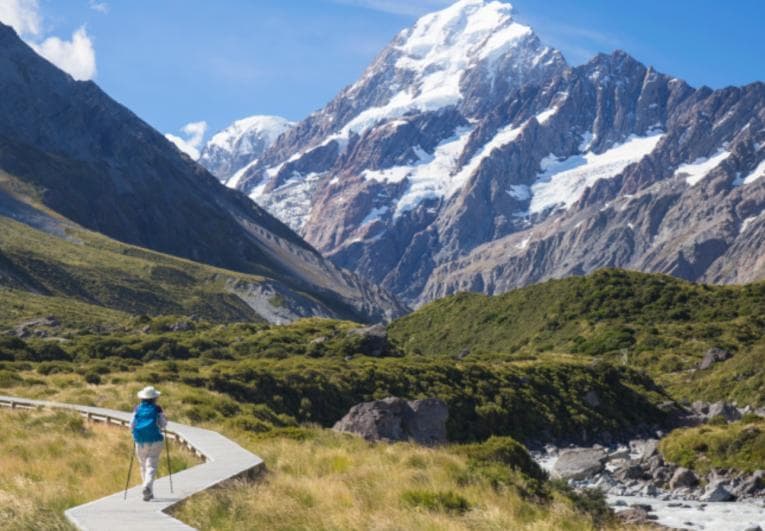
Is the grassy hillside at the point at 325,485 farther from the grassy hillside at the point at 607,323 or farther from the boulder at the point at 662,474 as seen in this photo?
the grassy hillside at the point at 607,323

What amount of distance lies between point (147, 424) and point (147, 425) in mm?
20

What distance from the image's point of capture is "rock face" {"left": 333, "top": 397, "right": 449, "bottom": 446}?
144 ft

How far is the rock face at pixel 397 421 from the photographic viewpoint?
4400 cm

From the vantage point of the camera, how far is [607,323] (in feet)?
401

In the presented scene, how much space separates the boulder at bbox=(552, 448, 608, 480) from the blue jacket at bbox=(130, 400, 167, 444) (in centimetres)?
3606

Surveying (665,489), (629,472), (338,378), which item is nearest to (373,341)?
(338,378)

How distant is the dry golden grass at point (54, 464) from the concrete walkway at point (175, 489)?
462mm

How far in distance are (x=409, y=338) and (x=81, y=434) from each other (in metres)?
115

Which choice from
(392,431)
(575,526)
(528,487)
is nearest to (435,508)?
(575,526)

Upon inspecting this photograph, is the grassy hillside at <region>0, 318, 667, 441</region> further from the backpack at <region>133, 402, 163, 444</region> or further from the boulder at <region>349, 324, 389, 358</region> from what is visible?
the backpack at <region>133, 402, 163, 444</region>

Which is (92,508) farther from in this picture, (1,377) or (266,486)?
(1,377)

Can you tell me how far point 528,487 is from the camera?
949 inches

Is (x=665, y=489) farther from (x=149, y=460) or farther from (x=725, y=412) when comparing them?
(x=149, y=460)

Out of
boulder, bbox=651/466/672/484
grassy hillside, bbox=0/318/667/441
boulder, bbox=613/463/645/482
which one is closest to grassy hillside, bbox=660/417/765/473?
boulder, bbox=651/466/672/484
